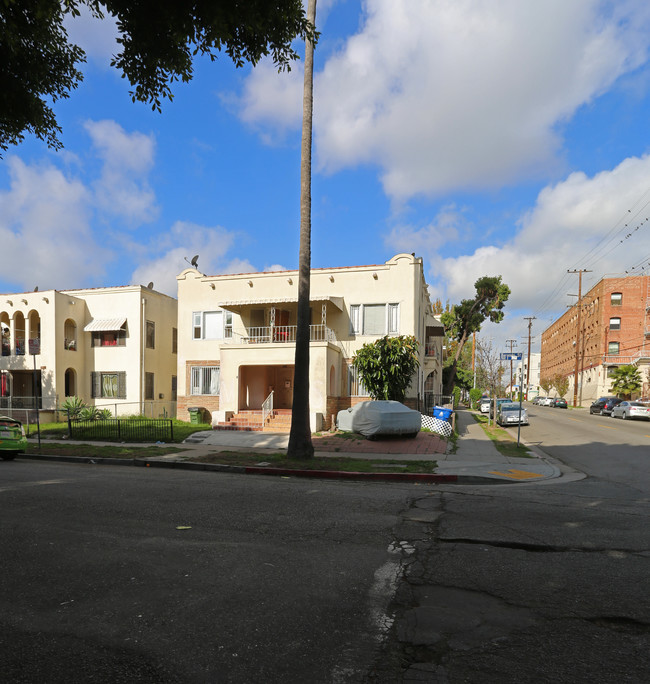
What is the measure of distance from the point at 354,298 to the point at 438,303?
43.1m

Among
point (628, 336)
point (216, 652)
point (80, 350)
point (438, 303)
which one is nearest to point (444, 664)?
point (216, 652)

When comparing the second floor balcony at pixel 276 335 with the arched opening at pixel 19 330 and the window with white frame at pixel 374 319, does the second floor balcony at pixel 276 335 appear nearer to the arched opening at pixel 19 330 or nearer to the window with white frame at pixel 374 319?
the window with white frame at pixel 374 319

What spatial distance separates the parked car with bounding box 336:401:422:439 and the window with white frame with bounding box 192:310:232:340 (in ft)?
31.6

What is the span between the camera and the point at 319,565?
4758 millimetres

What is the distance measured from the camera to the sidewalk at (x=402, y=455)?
11242 millimetres

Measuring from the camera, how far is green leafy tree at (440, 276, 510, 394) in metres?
42.2

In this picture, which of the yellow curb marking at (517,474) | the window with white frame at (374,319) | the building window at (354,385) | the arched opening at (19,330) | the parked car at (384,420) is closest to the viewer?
the yellow curb marking at (517,474)

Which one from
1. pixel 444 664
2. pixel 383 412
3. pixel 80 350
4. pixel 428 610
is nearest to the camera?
pixel 444 664

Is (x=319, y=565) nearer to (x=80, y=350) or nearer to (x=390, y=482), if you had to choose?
(x=390, y=482)

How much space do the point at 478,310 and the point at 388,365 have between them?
2484cm

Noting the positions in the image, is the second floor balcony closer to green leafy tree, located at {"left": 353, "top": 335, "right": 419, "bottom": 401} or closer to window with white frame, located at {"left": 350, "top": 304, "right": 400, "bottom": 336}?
window with white frame, located at {"left": 350, "top": 304, "right": 400, "bottom": 336}

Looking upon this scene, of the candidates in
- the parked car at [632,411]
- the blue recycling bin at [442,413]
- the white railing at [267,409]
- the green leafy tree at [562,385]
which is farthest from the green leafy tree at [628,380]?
the white railing at [267,409]

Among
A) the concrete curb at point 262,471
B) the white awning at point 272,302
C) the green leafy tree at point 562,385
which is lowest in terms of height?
the green leafy tree at point 562,385

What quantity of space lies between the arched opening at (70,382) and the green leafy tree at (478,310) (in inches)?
1115
